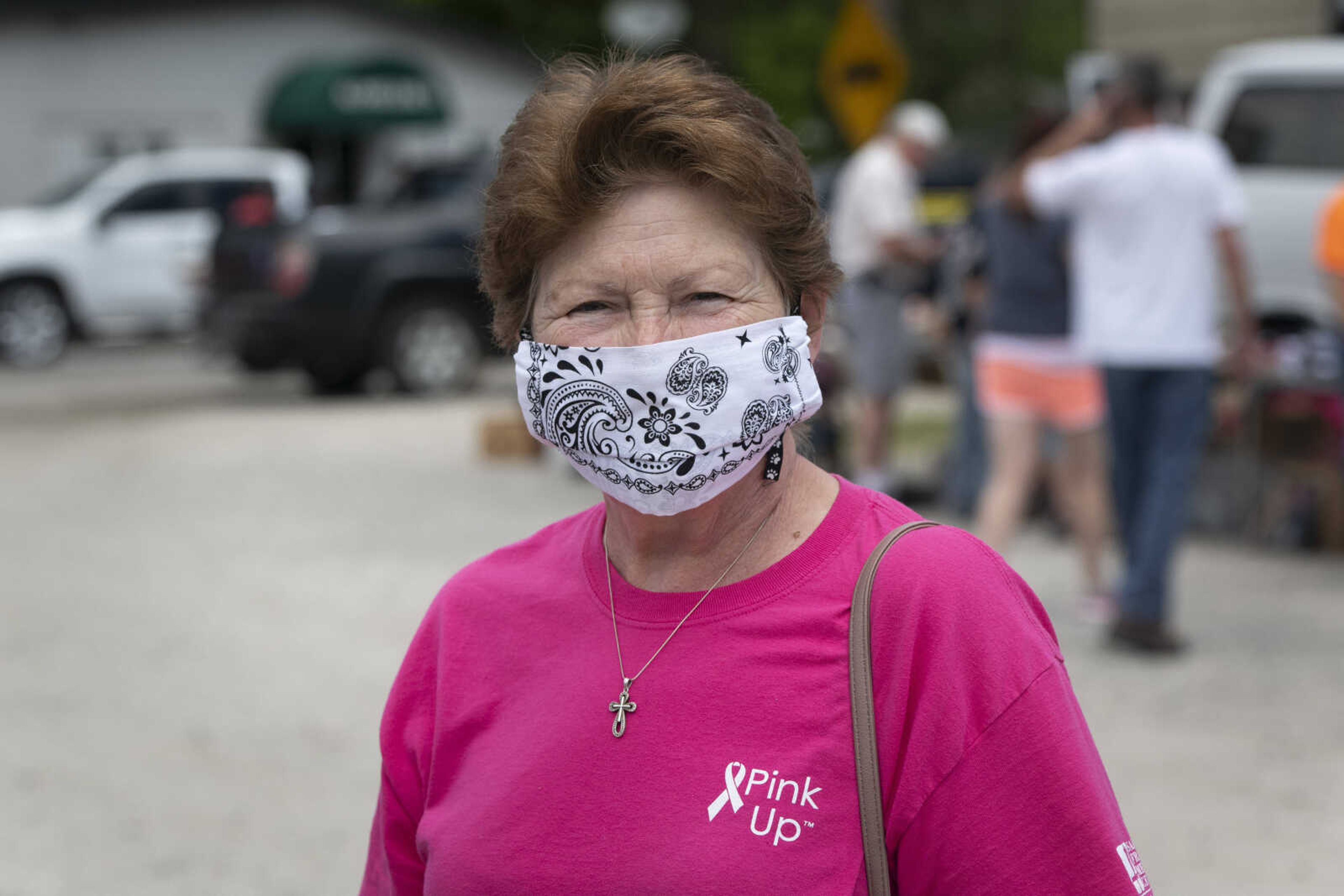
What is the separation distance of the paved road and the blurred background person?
0.50m

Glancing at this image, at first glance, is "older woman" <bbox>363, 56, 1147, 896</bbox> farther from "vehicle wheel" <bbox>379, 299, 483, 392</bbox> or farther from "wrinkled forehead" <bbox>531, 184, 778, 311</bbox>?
"vehicle wheel" <bbox>379, 299, 483, 392</bbox>

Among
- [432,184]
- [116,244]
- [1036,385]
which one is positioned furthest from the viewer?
[116,244]

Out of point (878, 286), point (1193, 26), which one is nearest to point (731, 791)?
point (878, 286)

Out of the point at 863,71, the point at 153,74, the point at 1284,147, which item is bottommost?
the point at 153,74

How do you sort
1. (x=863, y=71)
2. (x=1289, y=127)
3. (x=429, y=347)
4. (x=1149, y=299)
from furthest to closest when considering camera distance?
(x=429, y=347), (x=1289, y=127), (x=863, y=71), (x=1149, y=299)

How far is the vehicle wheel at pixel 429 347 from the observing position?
15250 mm

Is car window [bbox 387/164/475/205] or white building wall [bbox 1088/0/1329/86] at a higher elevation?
white building wall [bbox 1088/0/1329/86]

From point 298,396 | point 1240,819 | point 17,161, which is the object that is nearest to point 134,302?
point 298,396

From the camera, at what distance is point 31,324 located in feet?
66.4

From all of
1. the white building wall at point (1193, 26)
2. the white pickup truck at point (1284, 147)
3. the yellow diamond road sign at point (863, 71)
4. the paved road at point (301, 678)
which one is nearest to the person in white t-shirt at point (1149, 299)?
the paved road at point (301, 678)

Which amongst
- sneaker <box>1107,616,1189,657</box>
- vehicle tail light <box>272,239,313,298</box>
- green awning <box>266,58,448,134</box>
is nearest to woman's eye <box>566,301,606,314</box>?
sneaker <box>1107,616,1189,657</box>

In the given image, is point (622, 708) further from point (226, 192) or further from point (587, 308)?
point (226, 192)

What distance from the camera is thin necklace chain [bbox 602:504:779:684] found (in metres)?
1.97

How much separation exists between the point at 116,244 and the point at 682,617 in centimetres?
1973
